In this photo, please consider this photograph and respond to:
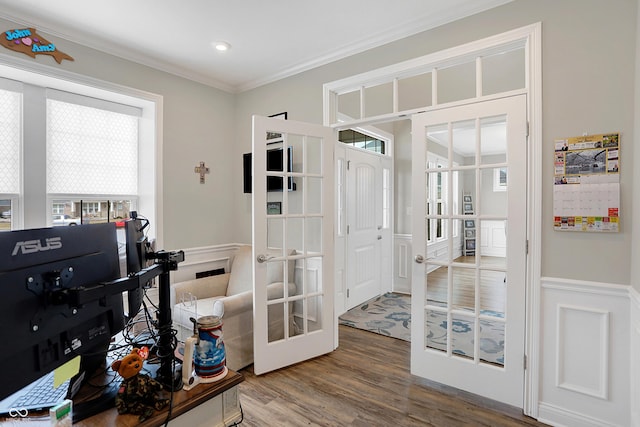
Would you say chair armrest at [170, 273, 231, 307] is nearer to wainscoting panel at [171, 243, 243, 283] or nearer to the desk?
wainscoting panel at [171, 243, 243, 283]

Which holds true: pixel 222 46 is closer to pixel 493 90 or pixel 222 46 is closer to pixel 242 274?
pixel 242 274

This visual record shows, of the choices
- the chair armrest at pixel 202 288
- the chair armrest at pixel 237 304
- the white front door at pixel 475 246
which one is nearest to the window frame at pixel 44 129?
the chair armrest at pixel 202 288

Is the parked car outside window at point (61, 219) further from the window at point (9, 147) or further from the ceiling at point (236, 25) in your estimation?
the ceiling at point (236, 25)

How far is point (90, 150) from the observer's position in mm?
2932

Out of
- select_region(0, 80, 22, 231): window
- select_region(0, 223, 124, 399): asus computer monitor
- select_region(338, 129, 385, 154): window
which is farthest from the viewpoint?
select_region(338, 129, 385, 154): window

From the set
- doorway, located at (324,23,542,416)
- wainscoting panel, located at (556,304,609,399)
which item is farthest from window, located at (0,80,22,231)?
wainscoting panel, located at (556,304,609,399)

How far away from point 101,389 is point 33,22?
9.15ft

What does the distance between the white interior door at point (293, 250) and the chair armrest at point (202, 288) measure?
737 mm

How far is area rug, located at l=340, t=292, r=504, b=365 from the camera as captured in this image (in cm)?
296

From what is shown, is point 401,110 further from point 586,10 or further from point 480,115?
point 586,10

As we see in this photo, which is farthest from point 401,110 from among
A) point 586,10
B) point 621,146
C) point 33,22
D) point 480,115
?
point 33,22

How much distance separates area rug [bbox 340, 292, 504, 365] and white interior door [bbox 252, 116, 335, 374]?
91 cm

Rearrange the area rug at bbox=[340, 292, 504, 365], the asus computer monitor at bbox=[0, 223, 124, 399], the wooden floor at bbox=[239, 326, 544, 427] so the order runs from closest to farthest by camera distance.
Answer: the asus computer monitor at bbox=[0, 223, 124, 399] → the wooden floor at bbox=[239, 326, 544, 427] → the area rug at bbox=[340, 292, 504, 365]

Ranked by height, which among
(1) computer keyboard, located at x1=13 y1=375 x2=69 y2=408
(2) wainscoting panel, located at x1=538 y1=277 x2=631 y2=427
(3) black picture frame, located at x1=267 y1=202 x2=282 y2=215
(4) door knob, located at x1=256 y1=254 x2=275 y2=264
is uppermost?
(3) black picture frame, located at x1=267 y1=202 x2=282 y2=215
